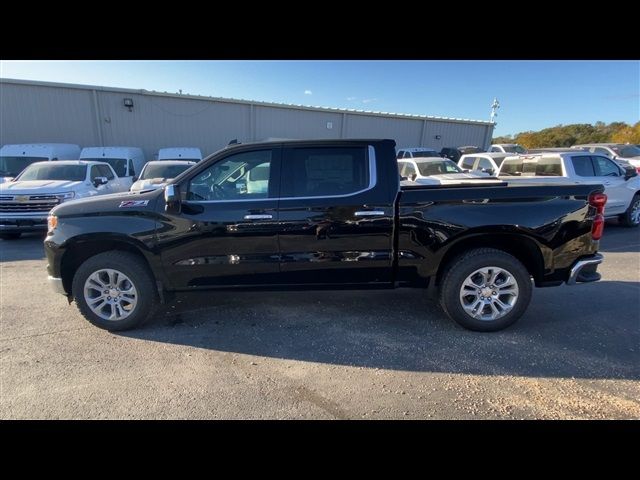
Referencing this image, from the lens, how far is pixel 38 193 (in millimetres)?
7379

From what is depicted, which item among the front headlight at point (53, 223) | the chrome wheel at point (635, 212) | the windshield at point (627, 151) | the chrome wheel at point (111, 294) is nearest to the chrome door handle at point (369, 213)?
the chrome wheel at point (111, 294)

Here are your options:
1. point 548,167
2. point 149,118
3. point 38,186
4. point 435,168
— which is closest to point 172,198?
point 38,186

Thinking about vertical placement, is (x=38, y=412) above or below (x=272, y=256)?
below

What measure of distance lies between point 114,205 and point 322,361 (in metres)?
2.56

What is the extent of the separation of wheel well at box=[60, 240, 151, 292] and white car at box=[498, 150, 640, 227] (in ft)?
24.0

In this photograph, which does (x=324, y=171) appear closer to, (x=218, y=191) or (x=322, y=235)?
(x=322, y=235)

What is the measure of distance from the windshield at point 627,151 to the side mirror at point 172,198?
20043mm

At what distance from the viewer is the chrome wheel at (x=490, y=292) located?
3486mm

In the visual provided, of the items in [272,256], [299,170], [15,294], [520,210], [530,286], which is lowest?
[15,294]

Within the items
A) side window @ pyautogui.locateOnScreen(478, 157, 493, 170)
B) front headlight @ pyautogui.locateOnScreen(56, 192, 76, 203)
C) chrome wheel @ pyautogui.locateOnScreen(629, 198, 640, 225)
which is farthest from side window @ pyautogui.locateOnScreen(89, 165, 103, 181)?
chrome wheel @ pyautogui.locateOnScreen(629, 198, 640, 225)
